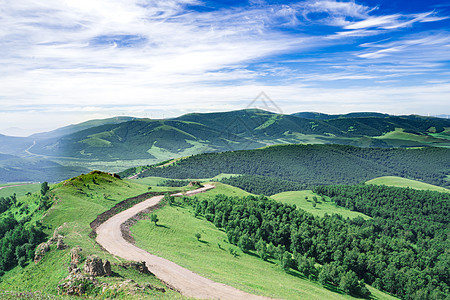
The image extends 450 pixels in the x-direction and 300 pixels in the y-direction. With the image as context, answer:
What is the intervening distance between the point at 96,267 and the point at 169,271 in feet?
52.4

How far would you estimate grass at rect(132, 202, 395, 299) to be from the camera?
172ft

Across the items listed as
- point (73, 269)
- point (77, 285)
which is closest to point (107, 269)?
point (77, 285)

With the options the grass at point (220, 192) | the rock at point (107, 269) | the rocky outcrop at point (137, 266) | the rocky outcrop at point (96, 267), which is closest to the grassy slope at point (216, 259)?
the rocky outcrop at point (137, 266)

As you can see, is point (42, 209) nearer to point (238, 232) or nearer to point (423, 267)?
point (238, 232)

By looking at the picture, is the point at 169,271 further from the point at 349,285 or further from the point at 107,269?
the point at 349,285

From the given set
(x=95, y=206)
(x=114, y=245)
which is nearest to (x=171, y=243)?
(x=114, y=245)

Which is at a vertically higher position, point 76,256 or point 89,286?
point 89,286

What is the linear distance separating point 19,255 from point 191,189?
89.0 m

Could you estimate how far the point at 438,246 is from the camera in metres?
139

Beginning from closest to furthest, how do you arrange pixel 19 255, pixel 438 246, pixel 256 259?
pixel 19 255 → pixel 256 259 → pixel 438 246

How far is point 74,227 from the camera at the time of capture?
6831cm

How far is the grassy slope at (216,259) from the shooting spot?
52.6 metres

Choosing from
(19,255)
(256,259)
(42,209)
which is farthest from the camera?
(42,209)

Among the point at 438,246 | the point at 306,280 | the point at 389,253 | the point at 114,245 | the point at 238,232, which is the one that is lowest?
the point at 438,246
